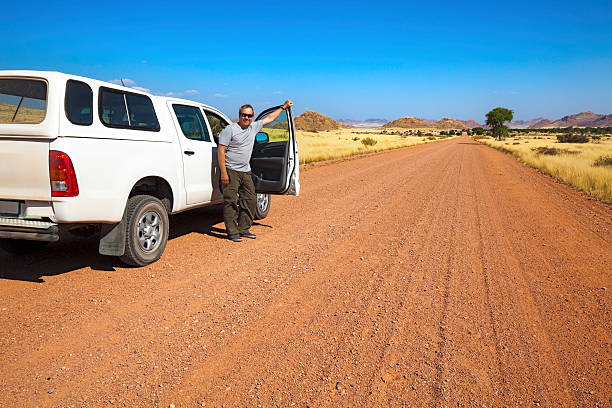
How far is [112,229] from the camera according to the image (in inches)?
Result: 175

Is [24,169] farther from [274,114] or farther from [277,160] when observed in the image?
[277,160]

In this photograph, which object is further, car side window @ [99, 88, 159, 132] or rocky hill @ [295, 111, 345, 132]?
rocky hill @ [295, 111, 345, 132]

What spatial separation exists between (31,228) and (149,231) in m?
1.26

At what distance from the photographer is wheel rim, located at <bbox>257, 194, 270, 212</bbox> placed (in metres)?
7.31

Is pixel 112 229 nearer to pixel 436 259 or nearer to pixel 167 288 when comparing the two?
pixel 167 288

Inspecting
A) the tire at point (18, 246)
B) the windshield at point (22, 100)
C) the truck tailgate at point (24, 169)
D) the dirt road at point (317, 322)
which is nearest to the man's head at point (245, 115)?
the dirt road at point (317, 322)

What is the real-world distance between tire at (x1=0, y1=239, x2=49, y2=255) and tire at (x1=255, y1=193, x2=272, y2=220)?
341 cm

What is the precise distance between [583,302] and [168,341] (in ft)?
13.6

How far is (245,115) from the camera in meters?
5.85

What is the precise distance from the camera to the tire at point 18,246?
16.3 ft

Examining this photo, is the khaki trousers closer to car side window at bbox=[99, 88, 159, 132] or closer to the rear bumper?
car side window at bbox=[99, 88, 159, 132]

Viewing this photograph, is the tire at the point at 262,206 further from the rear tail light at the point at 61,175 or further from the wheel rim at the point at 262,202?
the rear tail light at the point at 61,175

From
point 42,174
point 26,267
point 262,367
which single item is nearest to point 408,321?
point 262,367

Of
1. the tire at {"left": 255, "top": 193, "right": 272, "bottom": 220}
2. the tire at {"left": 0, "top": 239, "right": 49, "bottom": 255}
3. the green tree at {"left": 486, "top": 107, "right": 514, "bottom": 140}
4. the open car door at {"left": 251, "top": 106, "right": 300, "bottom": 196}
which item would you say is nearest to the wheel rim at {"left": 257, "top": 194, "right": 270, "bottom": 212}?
the tire at {"left": 255, "top": 193, "right": 272, "bottom": 220}
